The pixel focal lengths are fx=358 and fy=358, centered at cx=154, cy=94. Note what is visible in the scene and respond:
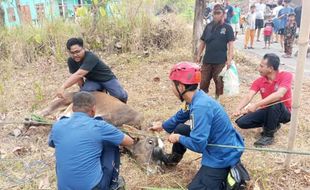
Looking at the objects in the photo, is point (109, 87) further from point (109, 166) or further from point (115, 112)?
point (109, 166)

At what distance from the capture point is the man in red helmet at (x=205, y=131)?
9.62 ft

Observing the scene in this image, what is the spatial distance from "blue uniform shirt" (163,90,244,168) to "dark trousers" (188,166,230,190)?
1.9 inches

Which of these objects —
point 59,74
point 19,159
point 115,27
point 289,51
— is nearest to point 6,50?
point 59,74

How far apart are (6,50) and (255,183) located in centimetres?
767

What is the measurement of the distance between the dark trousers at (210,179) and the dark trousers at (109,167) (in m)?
0.69

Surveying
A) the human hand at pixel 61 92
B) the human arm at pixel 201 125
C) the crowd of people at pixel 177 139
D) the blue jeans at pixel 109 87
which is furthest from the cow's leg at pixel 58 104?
the human arm at pixel 201 125

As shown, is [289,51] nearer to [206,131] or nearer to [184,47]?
[184,47]

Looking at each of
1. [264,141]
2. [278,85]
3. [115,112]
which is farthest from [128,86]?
[278,85]

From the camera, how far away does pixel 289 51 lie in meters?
10.6

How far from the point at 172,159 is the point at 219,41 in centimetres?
274

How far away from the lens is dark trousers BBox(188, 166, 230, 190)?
10.2 ft

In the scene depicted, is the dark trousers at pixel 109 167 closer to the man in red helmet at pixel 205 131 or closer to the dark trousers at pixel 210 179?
the man in red helmet at pixel 205 131

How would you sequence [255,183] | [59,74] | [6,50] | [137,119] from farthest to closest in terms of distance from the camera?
1. [6,50]
2. [59,74]
3. [137,119]
4. [255,183]

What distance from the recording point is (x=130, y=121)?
4762 millimetres
